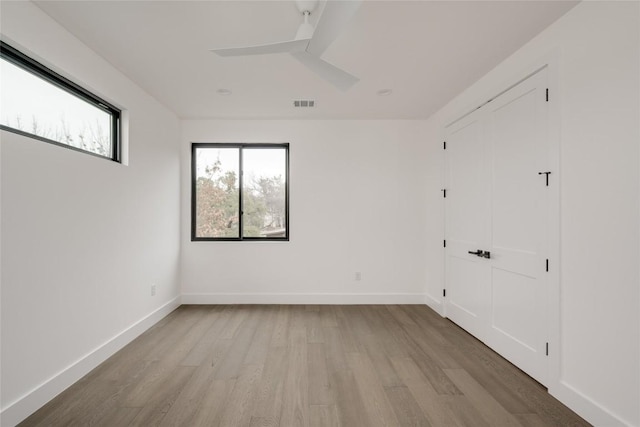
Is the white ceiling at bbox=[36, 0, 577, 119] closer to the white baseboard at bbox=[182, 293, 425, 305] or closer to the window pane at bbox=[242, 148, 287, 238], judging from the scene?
the window pane at bbox=[242, 148, 287, 238]

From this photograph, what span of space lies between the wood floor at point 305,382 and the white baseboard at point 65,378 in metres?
0.05

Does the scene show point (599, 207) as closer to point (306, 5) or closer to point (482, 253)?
point (482, 253)

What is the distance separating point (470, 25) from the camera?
215 centimetres

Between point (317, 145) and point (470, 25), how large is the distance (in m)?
2.46

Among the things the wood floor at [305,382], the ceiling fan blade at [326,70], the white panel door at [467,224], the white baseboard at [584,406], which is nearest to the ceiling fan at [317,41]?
the ceiling fan blade at [326,70]

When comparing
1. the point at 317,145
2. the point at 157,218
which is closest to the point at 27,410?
the point at 157,218

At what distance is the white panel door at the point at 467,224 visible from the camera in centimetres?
296

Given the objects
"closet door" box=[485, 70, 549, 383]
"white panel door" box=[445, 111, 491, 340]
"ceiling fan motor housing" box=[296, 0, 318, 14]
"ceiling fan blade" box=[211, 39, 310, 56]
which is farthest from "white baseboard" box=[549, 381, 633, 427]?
"ceiling fan motor housing" box=[296, 0, 318, 14]

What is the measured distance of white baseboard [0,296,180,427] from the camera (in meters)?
1.78

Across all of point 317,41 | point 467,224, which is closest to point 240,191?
point 317,41

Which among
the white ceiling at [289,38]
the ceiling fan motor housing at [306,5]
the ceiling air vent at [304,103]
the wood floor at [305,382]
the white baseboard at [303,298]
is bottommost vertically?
the wood floor at [305,382]

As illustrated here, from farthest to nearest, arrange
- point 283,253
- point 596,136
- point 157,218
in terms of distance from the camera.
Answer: point 283,253
point 157,218
point 596,136

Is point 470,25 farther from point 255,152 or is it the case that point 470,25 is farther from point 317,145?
point 255,152

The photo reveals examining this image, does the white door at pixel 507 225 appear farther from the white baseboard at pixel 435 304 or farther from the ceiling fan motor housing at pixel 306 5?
the ceiling fan motor housing at pixel 306 5
